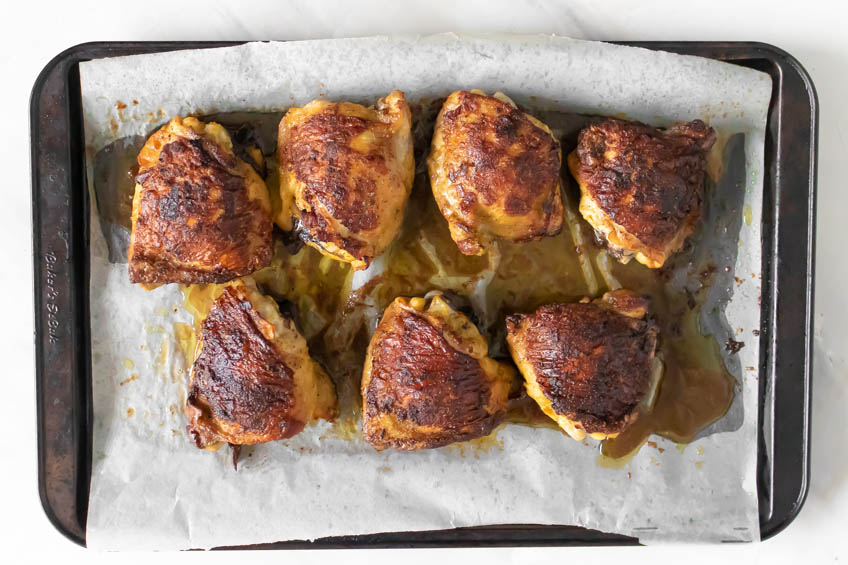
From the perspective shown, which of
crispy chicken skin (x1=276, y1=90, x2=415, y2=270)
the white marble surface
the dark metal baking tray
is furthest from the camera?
the white marble surface

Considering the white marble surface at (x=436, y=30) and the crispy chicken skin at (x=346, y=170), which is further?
the white marble surface at (x=436, y=30)

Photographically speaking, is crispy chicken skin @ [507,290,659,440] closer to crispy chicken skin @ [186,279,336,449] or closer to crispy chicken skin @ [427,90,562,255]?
crispy chicken skin @ [427,90,562,255]

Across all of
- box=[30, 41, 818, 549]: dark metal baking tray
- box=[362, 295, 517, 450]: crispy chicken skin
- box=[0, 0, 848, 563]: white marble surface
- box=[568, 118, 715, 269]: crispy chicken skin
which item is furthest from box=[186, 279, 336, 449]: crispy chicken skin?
box=[568, 118, 715, 269]: crispy chicken skin

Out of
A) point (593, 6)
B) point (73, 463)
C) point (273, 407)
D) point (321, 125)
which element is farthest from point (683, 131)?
point (73, 463)

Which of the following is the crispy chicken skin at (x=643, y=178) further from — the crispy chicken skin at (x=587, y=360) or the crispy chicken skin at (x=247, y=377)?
the crispy chicken skin at (x=247, y=377)

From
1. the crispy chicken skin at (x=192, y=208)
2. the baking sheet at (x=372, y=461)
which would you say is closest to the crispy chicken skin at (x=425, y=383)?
the baking sheet at (x=372, y=461)

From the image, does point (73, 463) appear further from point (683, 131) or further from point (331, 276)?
point (683, 131)
